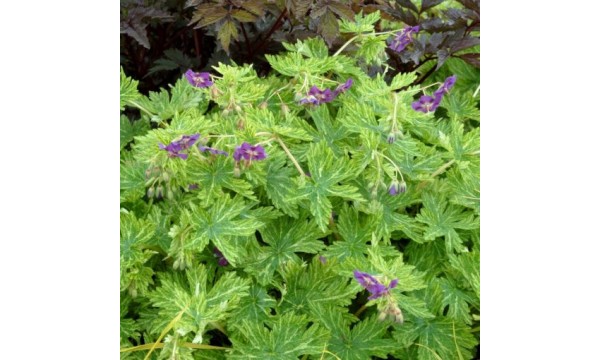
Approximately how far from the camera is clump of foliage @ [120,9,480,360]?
1.54 meters

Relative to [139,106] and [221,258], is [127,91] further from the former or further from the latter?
[221,258]

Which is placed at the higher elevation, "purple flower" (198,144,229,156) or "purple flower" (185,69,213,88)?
"purple flower" (185,69,213,88)

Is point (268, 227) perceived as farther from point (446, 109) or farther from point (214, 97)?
point (446, 109)

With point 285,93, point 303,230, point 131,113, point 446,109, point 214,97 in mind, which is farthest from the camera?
point 131,113

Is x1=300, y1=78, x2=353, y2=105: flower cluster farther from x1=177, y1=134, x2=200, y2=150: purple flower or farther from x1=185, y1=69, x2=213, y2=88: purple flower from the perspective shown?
x1=177, y1=134, x2=200, y2=150: purple flower

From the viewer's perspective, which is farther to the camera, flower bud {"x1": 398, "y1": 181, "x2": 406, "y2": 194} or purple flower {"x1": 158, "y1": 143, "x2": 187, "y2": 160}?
flower bud {"x1": 398, "y1": 181, "x2": 406, "y2": 194}

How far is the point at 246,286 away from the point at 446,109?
1102mm

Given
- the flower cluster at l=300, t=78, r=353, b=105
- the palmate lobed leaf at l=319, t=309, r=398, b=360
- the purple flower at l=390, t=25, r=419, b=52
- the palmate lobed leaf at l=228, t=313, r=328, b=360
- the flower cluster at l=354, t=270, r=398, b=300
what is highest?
the flower cluster at l=300, t=78, r=353, b=105

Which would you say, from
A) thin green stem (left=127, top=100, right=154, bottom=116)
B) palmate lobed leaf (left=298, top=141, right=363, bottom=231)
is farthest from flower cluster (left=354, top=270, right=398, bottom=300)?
thin green stem (left=127, top=100, right=154, bottom=116)

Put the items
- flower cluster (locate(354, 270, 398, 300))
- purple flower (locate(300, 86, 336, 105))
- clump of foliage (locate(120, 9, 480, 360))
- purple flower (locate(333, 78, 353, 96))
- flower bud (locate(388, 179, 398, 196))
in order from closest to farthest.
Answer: flower cluster (locate(354, 270, 398, 300))
clump of foliage (locate(120, 9, 480, 360))
flower bud (locate(388, 179, 398, 196))
purple flower (locate(300, 86, 336, 105))
purple flower (locate(333, 78, 353, 96))

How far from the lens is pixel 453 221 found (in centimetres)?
175

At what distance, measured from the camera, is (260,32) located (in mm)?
2590
